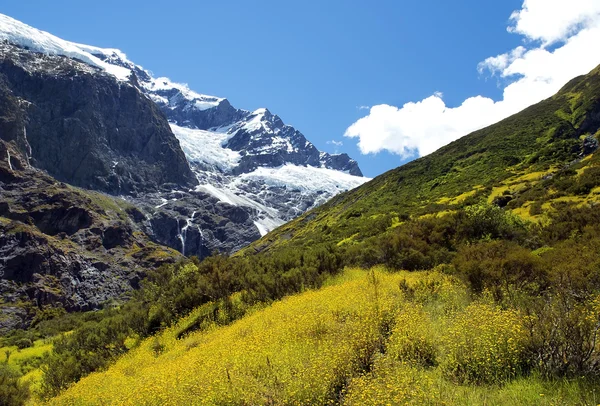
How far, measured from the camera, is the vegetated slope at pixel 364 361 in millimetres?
6055

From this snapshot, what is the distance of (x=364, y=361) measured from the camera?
7945 millimetres

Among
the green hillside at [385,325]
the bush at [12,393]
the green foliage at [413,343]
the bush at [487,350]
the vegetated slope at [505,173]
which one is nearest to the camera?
the green hillside at [385,325]

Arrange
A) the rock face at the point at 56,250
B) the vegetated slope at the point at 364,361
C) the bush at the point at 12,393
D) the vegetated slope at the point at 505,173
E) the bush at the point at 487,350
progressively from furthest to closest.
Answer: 1. the rock face at the point at 56,250
2. the vegetated slope at the point at 505,173
3. the bush at the point at 12,393
4. the bush at the point at 487,350
5. the vegetated slope at the point at 364,361

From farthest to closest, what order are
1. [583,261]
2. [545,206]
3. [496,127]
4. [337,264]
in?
1. [496,127]
2. [545,206]
3. [337,264]
4. [583,261]

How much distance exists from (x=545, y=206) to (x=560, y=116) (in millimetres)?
40496

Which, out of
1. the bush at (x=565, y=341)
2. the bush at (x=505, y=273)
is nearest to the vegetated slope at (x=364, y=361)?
the bush at (x=565, y=341)

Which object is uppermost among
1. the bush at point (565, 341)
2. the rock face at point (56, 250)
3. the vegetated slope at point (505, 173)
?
the rock face at point (56, 250)

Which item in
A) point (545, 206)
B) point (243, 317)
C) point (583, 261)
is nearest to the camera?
point (583, 261)

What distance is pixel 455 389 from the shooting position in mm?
6195

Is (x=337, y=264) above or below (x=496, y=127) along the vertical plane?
below

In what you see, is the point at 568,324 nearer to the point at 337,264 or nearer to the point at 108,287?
the point at 337,264

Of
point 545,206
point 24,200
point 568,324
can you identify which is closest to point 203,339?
point 568,324

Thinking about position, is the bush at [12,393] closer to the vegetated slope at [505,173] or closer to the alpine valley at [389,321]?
the alpine valley at [389,321]

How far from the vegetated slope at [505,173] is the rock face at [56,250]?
71.6 metres
